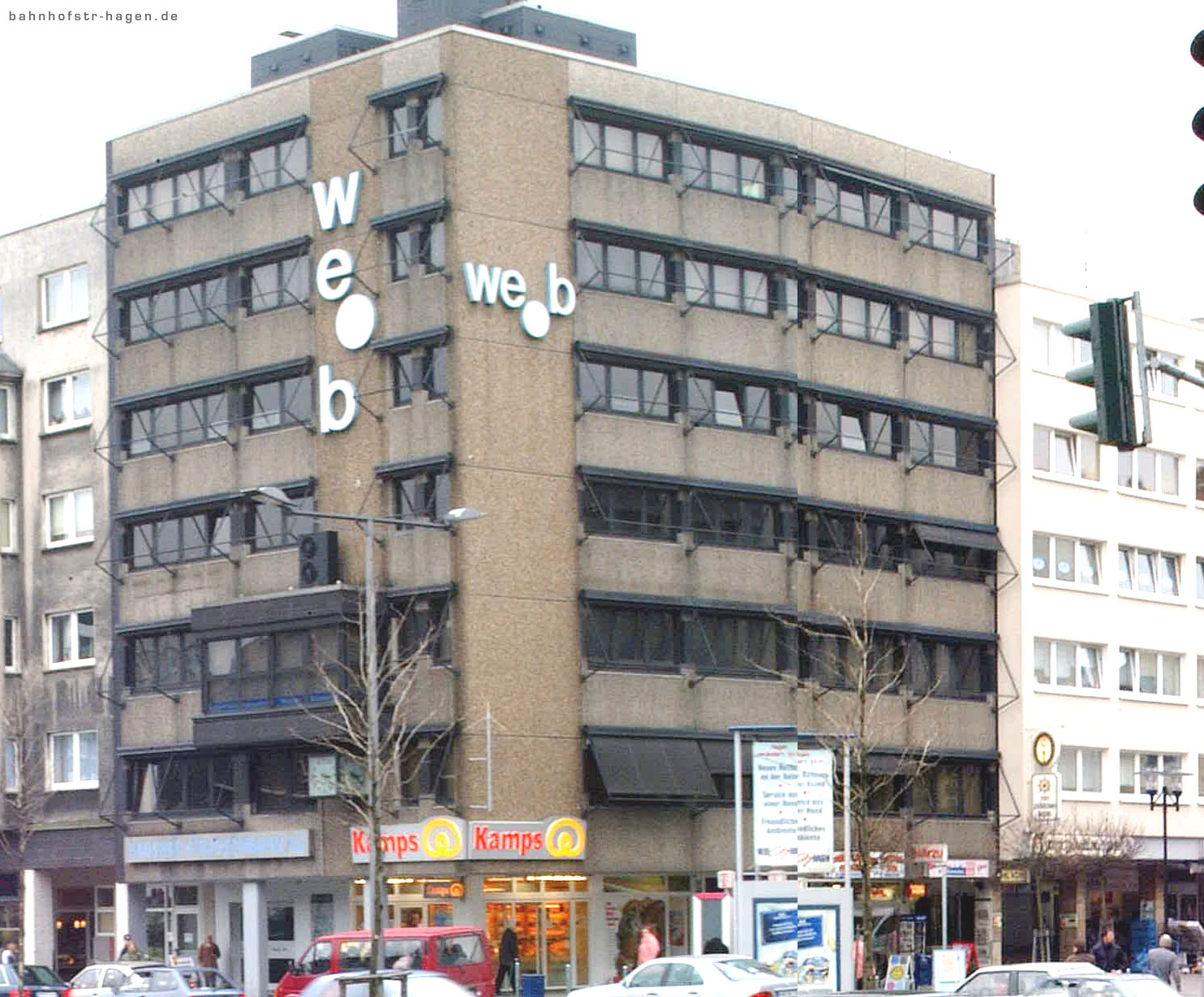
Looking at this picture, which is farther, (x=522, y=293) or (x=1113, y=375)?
(x=522, y=293)

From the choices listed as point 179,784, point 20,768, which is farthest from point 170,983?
point 20,768

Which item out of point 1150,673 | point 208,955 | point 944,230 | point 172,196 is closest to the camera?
point 208,955

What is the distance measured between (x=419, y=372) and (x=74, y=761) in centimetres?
1638

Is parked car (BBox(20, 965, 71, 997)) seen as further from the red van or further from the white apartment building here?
the white apartment building

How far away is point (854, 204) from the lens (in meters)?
71.1

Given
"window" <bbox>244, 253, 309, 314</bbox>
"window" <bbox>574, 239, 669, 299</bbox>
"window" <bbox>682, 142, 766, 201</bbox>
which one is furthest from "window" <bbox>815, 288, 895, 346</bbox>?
"window" <bbox>244, 253, 309, 314</bbox>

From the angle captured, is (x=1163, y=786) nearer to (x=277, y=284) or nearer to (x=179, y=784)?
(x=179, y=784)

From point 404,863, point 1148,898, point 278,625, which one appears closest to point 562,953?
point 404,863

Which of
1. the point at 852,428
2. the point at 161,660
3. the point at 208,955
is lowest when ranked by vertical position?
the point at 208,955

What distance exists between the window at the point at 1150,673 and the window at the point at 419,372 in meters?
26.6

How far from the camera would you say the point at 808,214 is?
227 feet

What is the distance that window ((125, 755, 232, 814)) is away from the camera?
65375 mm

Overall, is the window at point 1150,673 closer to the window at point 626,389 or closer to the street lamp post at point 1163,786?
the street lamp post at point 1163,786

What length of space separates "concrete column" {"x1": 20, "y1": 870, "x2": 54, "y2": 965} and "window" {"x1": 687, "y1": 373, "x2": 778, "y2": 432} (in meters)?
22.5
